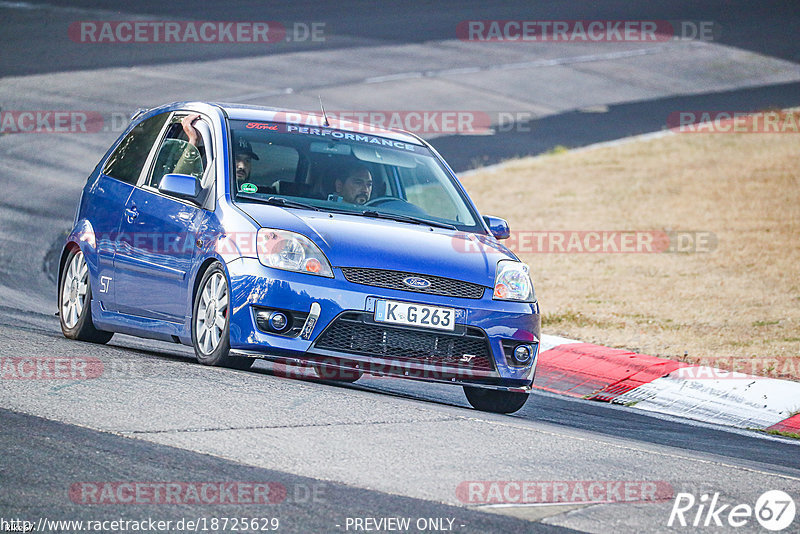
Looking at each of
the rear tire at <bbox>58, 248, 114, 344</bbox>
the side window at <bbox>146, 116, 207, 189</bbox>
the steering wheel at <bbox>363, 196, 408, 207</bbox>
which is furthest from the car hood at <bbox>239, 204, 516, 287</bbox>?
the rear tire at <bbox>58, 248, 114, 344</bbox>

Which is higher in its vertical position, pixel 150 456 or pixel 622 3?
pixel 622 3

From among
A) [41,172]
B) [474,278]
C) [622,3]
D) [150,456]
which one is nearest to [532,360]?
[474,278]

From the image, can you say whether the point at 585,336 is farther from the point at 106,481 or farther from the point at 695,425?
the point at 106,481

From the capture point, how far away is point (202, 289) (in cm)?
779

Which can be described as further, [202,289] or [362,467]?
[202,289]

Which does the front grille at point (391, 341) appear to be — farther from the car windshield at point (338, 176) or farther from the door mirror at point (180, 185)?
the door mirror at point (180, 185)

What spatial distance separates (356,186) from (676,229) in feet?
33.2

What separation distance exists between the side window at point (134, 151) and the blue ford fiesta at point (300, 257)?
0.02 metres

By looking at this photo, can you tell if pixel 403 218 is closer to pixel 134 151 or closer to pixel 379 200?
pixel 379 200

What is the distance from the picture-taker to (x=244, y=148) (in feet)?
27.2

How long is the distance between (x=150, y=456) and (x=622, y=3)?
36.7 meters

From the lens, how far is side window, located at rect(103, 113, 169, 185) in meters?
9.03

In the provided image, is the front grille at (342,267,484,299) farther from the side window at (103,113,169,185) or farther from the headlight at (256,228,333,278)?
the side window at (103,113,169,185)

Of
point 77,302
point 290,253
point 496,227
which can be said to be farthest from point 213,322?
point 496,227
